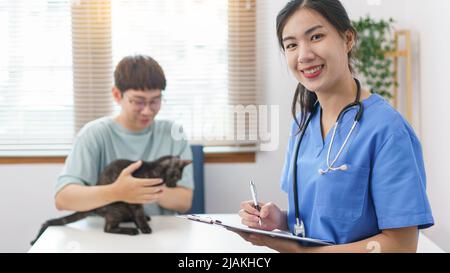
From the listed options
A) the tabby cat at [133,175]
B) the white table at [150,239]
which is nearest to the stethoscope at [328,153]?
the white table at [150,239]

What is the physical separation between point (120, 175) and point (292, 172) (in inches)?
17.3

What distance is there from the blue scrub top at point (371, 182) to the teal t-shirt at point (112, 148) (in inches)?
22.1

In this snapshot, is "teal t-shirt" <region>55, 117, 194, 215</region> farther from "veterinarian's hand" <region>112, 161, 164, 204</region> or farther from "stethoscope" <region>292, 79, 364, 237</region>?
"stethoscope" <region>292, 79, 364, 237</region>

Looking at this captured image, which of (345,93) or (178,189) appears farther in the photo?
(178,189)

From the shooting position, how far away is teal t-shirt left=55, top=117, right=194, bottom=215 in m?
1.02

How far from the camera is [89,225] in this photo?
3.29 ft

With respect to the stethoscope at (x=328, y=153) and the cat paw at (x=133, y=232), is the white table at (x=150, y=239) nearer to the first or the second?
the cat paw at (x=133, y=232)

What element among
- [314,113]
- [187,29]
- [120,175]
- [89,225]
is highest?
[187,29]

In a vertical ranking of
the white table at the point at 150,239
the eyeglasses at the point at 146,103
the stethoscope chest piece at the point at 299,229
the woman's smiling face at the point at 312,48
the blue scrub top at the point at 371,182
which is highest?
the woman's smiling face at the point at 312,48

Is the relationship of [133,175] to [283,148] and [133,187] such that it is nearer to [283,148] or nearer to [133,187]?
[133,187]

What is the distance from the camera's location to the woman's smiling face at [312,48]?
50cm
